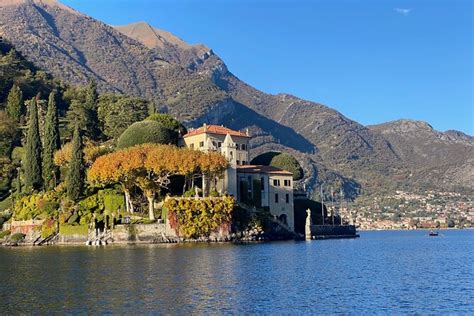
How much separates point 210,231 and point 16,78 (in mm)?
80974

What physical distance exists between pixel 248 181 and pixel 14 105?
54.9m

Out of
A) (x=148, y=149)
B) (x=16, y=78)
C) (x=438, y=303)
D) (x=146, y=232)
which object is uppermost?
(x=16, y=78)

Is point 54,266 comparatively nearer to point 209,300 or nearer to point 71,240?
point 209,300

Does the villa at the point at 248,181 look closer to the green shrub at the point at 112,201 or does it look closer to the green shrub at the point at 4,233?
the green shrub at the point at 112,201

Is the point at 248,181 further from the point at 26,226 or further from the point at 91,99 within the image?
the point at 91,99

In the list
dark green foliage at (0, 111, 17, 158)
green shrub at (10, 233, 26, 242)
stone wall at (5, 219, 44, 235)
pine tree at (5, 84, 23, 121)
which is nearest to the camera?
green shrub at (10, 233, 26, 242)

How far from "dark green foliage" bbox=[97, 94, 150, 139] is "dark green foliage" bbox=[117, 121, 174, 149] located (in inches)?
951

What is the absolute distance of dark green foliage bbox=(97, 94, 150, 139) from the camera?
13288 cm

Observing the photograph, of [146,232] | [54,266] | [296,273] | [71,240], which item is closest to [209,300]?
[296,273]

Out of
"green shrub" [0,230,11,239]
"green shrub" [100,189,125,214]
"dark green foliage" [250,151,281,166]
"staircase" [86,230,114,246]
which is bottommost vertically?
"staircase" [86,230,114,246]

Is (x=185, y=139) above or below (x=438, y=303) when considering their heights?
above

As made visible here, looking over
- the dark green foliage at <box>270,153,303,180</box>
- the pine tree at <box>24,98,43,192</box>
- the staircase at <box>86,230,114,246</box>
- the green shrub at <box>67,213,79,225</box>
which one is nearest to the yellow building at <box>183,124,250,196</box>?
the dark green foliage at <box>270,153,303,180</box>

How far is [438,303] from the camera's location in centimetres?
3900

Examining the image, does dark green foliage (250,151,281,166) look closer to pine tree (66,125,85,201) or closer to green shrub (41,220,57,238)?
pine tree (66,125,85,201)
